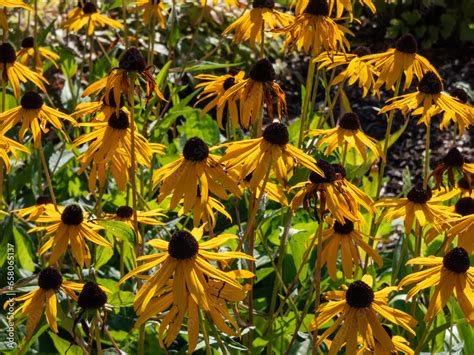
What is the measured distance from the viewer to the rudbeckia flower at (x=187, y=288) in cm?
138

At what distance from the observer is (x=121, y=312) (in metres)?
2.43

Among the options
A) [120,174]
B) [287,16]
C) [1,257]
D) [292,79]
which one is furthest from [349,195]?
[292,79]

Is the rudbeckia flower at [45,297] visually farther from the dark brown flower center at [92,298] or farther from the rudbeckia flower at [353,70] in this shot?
the rudbeckia flower at [353,70]

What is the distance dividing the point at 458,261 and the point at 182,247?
52cm

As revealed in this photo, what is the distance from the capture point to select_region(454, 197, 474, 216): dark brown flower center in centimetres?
216

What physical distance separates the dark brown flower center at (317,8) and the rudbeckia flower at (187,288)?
81 centimetres

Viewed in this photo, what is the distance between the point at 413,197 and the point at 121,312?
2.96 feet

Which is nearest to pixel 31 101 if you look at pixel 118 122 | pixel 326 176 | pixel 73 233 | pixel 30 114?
pixel 30 114

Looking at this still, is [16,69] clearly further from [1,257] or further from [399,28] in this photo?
[399,28]

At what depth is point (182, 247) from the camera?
1.44 m

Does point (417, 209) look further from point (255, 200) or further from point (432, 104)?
point (255, 200)

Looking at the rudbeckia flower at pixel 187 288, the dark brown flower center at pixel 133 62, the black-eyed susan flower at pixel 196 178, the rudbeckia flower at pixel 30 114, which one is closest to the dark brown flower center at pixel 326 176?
the black-eyed susan flower at pixel 196 178

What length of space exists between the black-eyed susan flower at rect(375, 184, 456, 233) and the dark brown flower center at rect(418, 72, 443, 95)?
24cm

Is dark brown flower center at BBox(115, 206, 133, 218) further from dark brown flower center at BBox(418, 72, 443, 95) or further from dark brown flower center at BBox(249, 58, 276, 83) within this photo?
dark brown flower center at BBox(418, 72, 443, 95)
